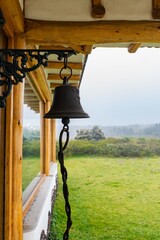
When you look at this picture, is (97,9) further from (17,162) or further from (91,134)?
(91,134)

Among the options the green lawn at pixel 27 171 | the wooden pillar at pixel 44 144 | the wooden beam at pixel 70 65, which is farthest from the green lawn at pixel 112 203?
the wooden beam at pixel 70 65

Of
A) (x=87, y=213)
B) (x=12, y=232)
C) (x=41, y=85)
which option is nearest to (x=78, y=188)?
(x=87, y=213)

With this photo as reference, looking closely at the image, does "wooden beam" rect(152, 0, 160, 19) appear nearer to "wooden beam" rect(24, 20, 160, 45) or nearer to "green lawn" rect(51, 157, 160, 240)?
"wooden beam" rect(24, 20, 160, 45)

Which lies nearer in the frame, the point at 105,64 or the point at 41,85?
the point at 41,85

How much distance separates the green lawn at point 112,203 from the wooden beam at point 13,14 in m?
2.60

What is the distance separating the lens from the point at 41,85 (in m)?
3.47

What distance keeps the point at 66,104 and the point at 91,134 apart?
12137 mm

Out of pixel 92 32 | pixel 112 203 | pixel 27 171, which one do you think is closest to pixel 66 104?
pixel 92 32

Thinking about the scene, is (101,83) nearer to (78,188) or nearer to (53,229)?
(78,188)

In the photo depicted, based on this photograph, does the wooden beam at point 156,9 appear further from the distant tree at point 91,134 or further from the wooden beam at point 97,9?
the distant tree at point 91,134

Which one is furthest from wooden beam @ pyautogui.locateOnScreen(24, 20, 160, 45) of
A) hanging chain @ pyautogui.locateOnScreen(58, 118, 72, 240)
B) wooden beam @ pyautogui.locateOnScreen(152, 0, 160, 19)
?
hanging chain @ pyautogui.locateOnScreen(58, 118, 72, 240)

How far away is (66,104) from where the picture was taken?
4.25 ft

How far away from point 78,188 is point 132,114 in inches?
389

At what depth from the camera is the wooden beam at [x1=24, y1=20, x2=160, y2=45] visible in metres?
1.71
